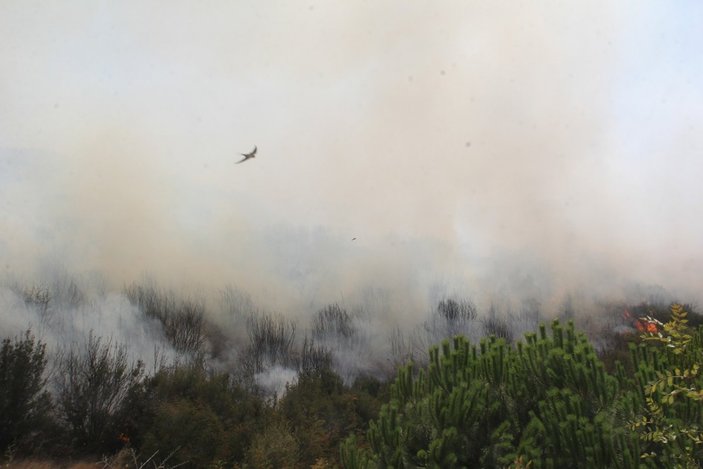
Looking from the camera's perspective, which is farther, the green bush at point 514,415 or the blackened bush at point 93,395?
the blackened bush at point 93,395

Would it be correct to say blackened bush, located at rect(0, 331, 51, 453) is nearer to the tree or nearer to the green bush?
the green bush

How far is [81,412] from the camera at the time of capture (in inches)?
1270

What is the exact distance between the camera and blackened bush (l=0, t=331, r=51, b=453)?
28.1 meters

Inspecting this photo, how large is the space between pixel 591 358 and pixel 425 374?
16.0 ft

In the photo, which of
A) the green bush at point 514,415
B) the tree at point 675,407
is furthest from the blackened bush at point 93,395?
the tree at point 675,407

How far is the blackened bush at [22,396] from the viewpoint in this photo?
28125 millimetres

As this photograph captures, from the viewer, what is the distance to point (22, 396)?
29625 mm

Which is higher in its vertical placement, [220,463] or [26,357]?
[26,357]

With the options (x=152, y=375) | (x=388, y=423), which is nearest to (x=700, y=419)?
(x=388, y=423)

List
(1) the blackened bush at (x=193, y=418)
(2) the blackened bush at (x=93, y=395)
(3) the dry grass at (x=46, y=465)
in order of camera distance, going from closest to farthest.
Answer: (3) the dry grass at (x=46, y=465) → (1) the blackened bush at (x=193, y=418) → (2) the blackened bush at (x=93, y=395)

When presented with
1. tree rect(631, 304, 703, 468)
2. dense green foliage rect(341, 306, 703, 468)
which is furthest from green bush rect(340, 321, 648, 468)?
tree rect(631, 304, 703, 468)

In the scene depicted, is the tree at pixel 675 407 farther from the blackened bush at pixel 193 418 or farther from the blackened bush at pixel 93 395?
the blackened bush at pixel 93 395

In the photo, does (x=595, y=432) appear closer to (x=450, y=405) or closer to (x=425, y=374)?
(x=450, y=405)

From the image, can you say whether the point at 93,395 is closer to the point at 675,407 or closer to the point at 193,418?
the point at 193,418
